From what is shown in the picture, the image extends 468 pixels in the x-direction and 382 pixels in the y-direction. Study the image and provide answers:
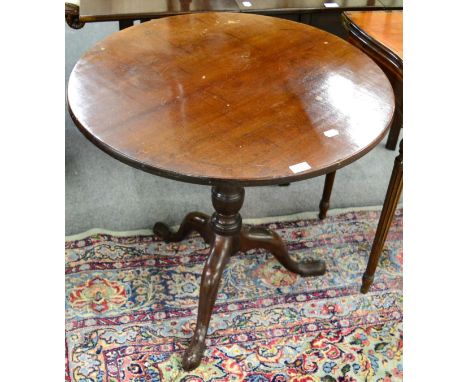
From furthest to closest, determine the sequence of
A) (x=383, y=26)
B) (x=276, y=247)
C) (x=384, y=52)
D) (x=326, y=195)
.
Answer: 1. (x=326, y=195)
2. (x=276, y=247)
3. (x=383, y=26)
4. (x=384, y=52)

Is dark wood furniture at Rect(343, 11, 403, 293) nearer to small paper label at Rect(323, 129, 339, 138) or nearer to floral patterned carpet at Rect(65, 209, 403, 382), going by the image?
floral patterned carpet at Rect(65, 209, 403, 382)

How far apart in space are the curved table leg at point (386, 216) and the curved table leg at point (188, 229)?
502 millimetres

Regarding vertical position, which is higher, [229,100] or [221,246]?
[229,100]

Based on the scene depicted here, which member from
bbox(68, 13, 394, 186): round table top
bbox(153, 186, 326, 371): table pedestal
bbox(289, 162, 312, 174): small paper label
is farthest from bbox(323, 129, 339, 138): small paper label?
bbox(153, 186, 326, 371): table pedestal

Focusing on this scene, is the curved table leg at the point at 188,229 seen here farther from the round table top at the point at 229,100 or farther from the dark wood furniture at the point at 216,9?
the dark wood furniture at the point at 216,9

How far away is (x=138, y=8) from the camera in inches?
76.8

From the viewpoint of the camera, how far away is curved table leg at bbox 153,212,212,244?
6.00ft

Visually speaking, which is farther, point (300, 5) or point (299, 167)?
point (300, 5)

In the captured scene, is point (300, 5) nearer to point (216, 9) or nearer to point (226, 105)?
point (216, 9)

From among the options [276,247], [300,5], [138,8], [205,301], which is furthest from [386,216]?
[138,8]

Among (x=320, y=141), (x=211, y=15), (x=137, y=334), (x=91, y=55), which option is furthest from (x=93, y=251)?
(x=320, y=141)

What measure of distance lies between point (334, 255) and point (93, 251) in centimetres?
80

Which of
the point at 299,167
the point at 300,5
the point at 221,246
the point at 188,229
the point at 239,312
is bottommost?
the point at 239,312

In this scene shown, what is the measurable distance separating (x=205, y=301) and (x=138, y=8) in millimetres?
1032
